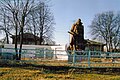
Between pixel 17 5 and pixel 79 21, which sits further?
pixel 17 5

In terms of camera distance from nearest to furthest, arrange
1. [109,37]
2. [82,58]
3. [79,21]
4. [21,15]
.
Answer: [82,58], [79,21], [21,15], [109,37]

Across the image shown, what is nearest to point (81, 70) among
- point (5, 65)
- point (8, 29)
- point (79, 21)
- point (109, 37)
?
point (5, 65)

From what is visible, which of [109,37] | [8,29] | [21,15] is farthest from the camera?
[109,37]

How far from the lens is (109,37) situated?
194ft

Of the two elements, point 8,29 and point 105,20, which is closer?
point 8,29

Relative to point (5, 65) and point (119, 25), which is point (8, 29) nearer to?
point (5, 65)

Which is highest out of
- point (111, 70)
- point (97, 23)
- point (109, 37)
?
point (97, 23)

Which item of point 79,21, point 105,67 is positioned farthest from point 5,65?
point 79,21

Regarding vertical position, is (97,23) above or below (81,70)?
above

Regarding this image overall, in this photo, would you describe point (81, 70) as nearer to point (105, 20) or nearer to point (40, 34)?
point (40, 34)

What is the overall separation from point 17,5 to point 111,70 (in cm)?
1832

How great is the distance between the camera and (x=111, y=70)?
18.7 meters

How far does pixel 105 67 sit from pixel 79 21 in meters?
11.4

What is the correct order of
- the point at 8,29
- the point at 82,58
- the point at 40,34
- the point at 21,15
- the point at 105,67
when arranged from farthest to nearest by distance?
the point at 40,34, the point at 8,29, the point at 21,15, the point at 82,58, the point at 105,67
